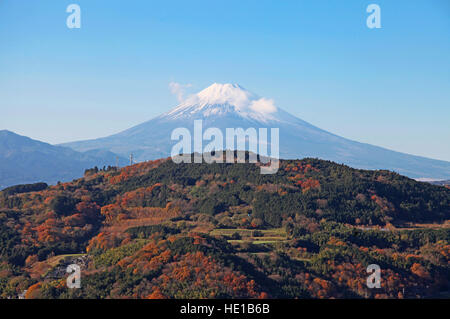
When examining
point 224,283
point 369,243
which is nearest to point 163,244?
point 224,283

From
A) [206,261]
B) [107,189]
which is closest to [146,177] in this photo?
[107,189]

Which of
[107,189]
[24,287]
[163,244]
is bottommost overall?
[24,287]

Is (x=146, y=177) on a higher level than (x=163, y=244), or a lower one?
higher

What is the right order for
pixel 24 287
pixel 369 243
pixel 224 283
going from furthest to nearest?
pixel 369 243 → pixel 24 287 → pixel 224 283

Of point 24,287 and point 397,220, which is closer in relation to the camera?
point 24,287

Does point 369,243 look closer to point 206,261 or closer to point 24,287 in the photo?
point 206,261
